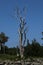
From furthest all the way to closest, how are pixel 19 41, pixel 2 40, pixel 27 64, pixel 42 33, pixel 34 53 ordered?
pixel 2 40, pixel 42 33, pixel 34 53, pixel 19 41, pixel 27 64

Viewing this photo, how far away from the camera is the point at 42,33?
4291 cm

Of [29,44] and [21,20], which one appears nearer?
[21,20]

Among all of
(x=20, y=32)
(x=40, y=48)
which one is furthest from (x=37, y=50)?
(x=20, y=32)

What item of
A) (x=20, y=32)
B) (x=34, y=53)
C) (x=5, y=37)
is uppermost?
(x=5, y=37)

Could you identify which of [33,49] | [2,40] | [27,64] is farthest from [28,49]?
[2,40]

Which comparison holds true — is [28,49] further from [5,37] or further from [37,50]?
[5,37]

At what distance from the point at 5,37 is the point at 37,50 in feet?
81.6

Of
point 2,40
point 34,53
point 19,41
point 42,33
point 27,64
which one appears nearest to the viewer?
point 27,64

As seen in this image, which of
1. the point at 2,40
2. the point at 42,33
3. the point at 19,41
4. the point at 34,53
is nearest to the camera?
the point at 19,41

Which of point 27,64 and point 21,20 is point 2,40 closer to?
point 21,20

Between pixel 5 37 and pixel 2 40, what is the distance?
7.78ft

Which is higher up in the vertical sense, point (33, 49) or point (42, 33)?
point (42, 33)

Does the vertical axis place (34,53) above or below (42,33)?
below

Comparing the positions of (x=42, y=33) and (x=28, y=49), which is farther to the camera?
(x=42, y=33)
